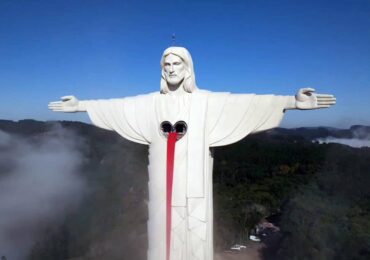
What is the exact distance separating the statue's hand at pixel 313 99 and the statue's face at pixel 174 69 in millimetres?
985

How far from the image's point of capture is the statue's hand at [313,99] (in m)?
3.15

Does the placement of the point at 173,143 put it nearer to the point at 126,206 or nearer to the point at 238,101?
the point at 238,101

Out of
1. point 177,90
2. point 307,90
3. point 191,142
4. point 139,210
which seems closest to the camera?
point 307,90

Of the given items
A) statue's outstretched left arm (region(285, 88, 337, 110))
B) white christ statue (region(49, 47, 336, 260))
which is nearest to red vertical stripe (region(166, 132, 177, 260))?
white christ statue (region(49, 47, 336, 260))

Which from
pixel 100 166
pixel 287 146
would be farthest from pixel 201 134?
pixel 287 146

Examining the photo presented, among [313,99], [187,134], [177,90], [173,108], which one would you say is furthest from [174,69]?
[313,99]

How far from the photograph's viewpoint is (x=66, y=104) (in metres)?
3.65

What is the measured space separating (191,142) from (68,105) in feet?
3.88

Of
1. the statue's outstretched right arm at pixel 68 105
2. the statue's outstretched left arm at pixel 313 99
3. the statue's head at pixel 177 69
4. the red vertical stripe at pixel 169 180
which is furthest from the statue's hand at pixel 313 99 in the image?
the statue's outstretched right arm at pixel 68 105

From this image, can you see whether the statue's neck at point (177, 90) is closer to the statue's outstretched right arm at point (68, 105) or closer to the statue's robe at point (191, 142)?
the statue's robe at point (191, 142)

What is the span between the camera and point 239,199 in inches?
474

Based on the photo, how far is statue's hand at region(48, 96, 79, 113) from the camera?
3.63m

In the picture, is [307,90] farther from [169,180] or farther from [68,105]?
[68,105]

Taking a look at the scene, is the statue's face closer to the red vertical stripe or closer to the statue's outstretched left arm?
the red vertical stripe
